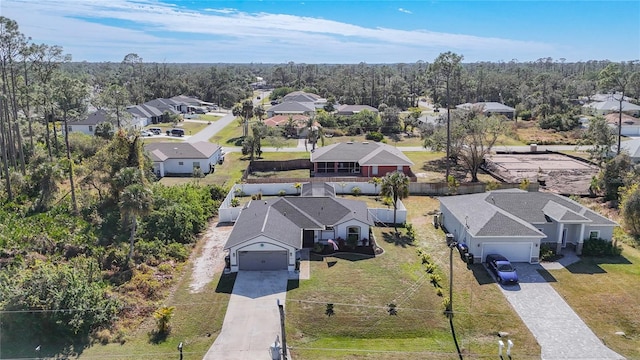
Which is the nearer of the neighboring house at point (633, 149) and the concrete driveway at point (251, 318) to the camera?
the concrete driveway at point (251, 318)

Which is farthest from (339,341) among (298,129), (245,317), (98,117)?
(98,117)

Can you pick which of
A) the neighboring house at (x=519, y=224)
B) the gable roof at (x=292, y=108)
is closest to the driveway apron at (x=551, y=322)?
the neighboring house at (x=519, y=224)

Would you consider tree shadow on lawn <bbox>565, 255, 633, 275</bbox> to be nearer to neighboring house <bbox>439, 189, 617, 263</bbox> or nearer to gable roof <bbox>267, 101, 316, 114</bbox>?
neighboring house <bbox>439, 189, 617, 263</bbox>

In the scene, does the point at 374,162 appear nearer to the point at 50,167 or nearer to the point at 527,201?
the point at 527,201

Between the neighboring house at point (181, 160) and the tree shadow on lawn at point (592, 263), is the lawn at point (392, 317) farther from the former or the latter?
the neighboring house at point (181, 160)

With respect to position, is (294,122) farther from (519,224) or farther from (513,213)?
(519,224)

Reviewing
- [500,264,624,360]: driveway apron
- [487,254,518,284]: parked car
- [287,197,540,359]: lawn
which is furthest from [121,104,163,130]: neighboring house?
[500,264,624,360]: driveway apron
